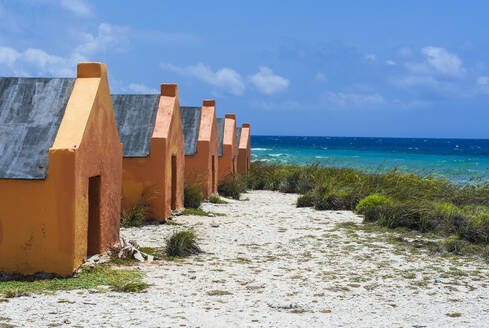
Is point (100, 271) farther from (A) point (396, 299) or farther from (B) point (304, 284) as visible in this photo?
(A) point (396, 299)

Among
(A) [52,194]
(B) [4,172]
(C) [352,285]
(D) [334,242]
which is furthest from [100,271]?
(D) [334,242]

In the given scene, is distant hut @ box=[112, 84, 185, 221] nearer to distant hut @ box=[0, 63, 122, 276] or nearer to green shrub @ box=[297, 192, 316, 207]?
distant hut @ box=[0, 63, 122, 276]

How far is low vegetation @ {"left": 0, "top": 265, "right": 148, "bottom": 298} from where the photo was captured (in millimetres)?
7078

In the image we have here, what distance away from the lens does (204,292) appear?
7.54 m

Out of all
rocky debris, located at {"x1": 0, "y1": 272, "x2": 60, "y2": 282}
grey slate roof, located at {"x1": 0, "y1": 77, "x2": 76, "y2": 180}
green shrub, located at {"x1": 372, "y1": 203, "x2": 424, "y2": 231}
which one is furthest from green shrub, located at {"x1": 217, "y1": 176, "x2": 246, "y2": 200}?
rocky debris, located at {"x1": 0, "y1": 272, "x2": 60, "y2": 282}

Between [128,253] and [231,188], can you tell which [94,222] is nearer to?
[128,253]

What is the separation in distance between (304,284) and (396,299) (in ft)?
4.65

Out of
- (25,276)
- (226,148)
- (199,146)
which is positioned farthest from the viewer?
(226,148)

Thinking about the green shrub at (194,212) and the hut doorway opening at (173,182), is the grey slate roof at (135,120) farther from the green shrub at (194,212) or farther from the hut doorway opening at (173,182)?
the green shrub at (194,212)

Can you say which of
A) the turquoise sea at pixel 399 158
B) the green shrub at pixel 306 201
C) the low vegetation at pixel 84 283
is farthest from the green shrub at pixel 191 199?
the low vegetation at pixel 84 283

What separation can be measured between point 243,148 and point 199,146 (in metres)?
11.0

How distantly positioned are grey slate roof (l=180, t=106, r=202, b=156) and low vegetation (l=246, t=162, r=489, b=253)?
4376 mm

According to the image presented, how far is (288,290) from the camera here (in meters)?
7.79

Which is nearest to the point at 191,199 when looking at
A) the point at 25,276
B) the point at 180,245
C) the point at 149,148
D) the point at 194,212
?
the point at 194,212
